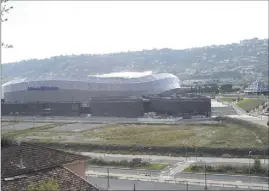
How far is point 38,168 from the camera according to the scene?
10.8m

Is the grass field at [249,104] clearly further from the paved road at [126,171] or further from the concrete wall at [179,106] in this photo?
the paved road at [126,171]

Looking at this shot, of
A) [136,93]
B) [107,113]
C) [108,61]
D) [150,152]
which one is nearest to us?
[150,152]

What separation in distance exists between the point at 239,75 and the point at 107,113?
3429 inches

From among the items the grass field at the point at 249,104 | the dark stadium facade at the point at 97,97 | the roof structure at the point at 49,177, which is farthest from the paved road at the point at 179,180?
the grass field at the point at 249,104

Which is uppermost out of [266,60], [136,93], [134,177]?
[266,60]

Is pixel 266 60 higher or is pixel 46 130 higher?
pixel 266 60

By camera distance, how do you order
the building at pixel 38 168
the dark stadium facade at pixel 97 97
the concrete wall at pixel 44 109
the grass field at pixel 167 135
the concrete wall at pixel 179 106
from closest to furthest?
the building at pixel 38 168
the grass field at pixel 167 135
the concrete wall at pixel 179 106
the dark stadium facade at pixel 97 97
the concrete wall at pixel 44 109

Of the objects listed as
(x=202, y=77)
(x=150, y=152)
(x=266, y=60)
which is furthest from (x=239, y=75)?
(x=150, y=152)

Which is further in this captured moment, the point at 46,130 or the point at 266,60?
the point at 266,60

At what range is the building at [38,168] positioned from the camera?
978 centimetres

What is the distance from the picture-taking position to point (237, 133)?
37.8 meters

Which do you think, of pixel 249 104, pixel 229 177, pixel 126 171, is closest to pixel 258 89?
pixel 249 104

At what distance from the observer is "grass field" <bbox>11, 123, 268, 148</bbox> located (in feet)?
112

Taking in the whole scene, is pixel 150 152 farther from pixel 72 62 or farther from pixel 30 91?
pixel 72 62
